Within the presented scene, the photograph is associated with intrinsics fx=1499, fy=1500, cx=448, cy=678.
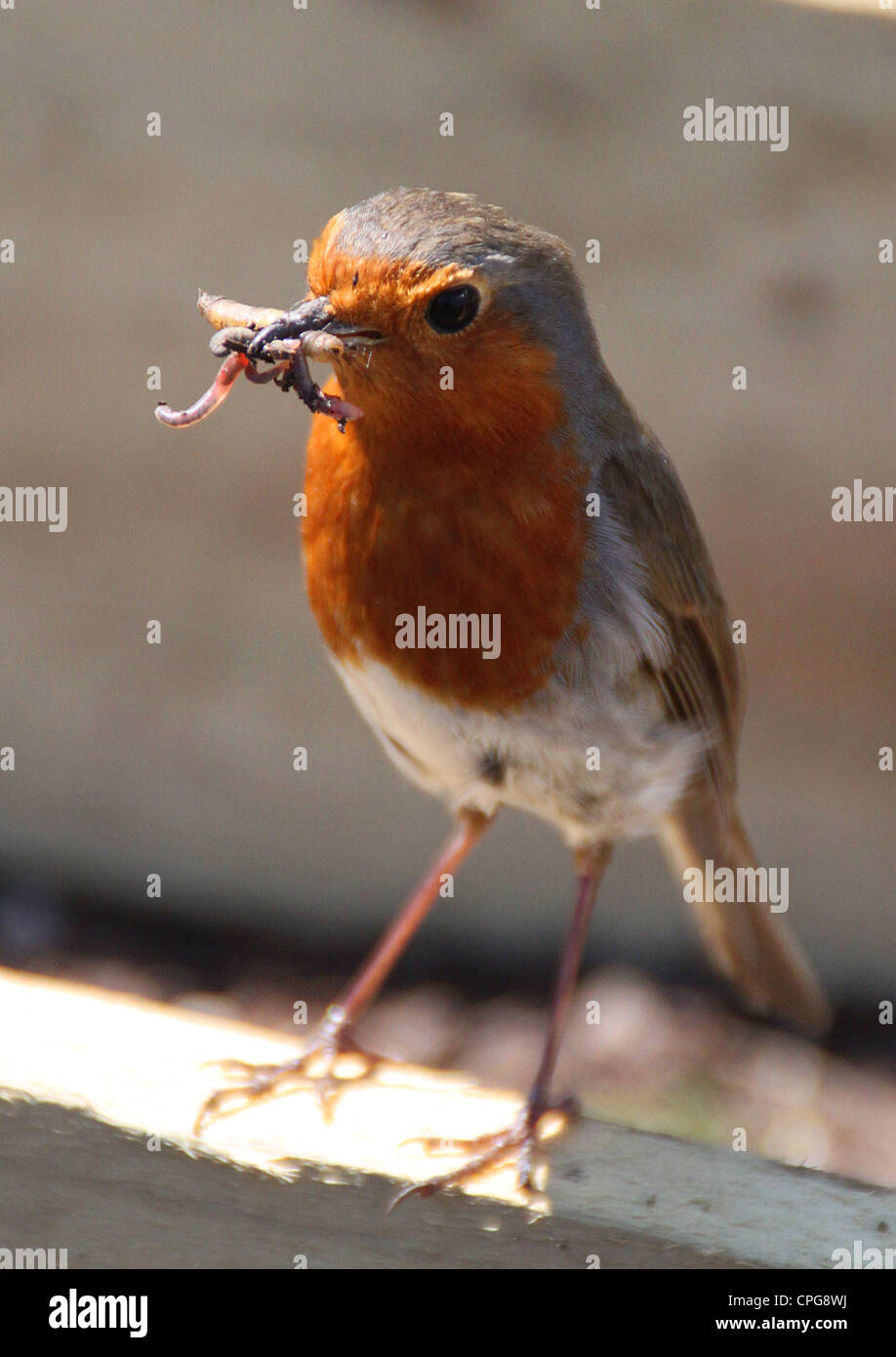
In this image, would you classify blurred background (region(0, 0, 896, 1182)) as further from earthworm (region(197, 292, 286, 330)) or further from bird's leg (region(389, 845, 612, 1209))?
earthworm (region(197, 292, 286, 330))

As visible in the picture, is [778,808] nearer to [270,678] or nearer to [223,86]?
[270,678]

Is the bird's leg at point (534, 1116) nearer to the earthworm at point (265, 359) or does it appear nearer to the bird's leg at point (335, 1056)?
the bird's leg at point (335, 1056)

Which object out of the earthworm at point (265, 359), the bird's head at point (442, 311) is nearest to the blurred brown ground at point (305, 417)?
the bird's head at point (442, 311)

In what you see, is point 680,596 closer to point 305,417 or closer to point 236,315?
point 236,315

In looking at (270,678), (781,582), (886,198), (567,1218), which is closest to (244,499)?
(270,678)

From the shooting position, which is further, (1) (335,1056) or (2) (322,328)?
(1) (335,1056)

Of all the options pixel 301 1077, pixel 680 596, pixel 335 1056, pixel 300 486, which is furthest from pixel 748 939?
pixel 300 486

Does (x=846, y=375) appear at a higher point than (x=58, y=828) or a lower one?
higher
